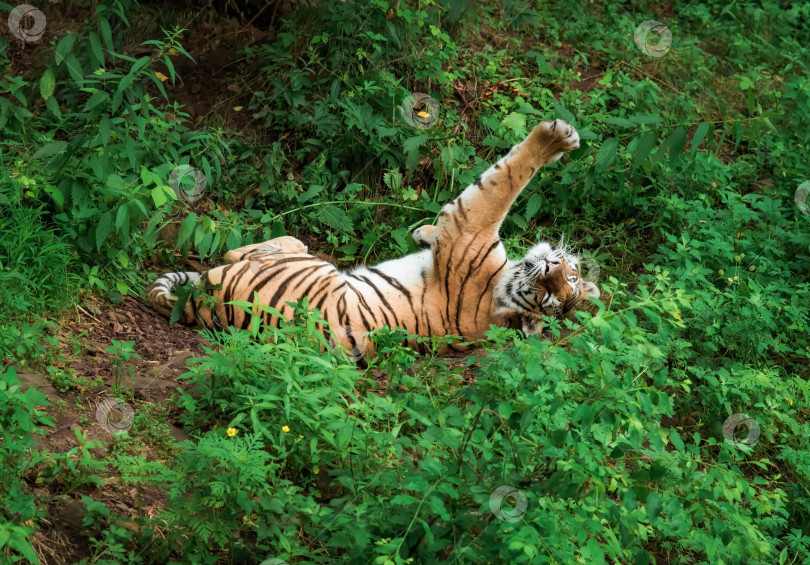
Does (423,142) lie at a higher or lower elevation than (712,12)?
lower

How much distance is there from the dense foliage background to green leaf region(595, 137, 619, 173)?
0.04 feet

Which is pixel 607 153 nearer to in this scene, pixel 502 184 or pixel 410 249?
pixel 502 184

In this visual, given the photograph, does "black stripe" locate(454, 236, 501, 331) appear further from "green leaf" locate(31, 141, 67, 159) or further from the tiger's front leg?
"green leaf" locate(31, 141, 67, 159)

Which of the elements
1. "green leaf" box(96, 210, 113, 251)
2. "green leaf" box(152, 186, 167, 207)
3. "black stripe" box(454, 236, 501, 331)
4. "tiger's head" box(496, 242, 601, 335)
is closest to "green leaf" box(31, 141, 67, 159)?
"green leaf" box(96, 210, 113, 251)

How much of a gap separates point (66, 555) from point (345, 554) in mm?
947

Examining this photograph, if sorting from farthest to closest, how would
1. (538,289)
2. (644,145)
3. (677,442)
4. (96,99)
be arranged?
(644,145) < (538,289) < (96,99) < (677,442)

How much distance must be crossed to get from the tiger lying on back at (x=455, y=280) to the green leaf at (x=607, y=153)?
441 mm

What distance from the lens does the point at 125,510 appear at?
2.99 metres

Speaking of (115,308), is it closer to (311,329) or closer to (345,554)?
(311,329)

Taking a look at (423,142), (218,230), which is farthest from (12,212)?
(423,142)

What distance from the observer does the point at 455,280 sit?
4.64 metres

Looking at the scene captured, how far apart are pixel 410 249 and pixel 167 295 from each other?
58.9 inches

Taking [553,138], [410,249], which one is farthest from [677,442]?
[410,249]

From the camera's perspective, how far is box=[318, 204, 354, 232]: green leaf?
5.12m
